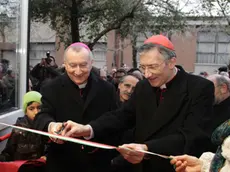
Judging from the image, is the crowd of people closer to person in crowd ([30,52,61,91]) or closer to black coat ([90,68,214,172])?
black coat ([90,68,214,172])

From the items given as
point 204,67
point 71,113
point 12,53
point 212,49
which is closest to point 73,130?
point 71,113

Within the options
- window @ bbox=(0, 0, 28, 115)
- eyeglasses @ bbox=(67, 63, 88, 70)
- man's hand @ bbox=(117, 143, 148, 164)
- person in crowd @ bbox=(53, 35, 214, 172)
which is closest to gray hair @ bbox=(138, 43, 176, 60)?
person in crowd @ bbox=(53, 35, 214, 172)

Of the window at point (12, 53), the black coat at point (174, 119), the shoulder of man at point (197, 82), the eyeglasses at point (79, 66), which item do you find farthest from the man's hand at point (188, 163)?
the window at point (12, 53)

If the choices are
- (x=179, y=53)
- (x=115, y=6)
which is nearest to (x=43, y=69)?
(x=115, y=6)

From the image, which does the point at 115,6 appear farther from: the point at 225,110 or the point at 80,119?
the point at 80,119

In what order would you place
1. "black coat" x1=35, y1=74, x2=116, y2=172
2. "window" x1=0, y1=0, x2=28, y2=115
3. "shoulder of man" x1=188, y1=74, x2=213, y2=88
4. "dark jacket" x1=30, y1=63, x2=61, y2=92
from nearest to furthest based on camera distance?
"shoulder of man" x1=188, y1=74, x2=213, y2=88 < "black coat" x1=35, y1=74, x2=116, y2=172 < "window" x1=0, y1=0, x2=28, y2=115 < "dark jacket" x1=30, y1=63, x2=61, y2=92

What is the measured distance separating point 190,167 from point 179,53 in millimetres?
25411

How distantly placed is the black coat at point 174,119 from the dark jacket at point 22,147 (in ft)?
3.90

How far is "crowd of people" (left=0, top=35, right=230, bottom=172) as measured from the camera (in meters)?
2.37

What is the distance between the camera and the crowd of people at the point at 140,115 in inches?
93.1

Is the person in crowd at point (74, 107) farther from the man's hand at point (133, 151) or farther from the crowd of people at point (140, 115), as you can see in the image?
the man's hand at point (133, 151)

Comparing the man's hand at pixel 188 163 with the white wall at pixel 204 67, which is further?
the white wall at pixel 204 67

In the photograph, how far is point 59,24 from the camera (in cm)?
1216

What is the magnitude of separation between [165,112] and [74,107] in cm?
76
